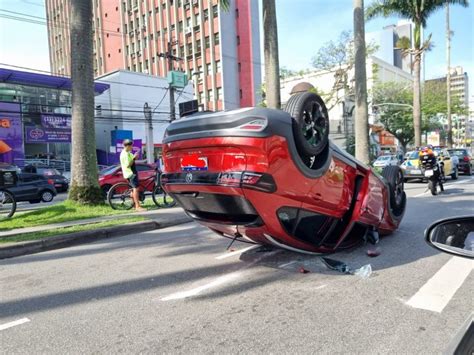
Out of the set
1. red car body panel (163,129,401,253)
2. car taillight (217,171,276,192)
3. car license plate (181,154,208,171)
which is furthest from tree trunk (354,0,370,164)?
car taillight (217,171,276,192)

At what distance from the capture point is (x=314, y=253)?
4.65m

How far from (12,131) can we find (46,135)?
2.63 m

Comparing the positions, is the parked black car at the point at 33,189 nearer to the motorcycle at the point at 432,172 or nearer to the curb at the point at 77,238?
the curb at the point at 77,238

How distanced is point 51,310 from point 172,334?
136cm

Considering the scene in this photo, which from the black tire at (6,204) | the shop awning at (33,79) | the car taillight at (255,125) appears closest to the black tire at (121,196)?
the black tire at (6,204)

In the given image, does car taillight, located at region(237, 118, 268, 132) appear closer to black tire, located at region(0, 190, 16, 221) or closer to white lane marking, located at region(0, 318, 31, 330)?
white lane marking, located at region(0, 318, 31, 330)

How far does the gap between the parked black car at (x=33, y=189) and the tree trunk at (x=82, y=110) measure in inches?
263

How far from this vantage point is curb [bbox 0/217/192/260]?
5852 millimetres

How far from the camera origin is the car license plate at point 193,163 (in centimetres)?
388

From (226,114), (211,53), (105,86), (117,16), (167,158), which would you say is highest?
(117,16)

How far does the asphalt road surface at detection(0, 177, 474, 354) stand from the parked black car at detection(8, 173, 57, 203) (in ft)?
34.4

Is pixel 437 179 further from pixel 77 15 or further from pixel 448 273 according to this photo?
pixel 77 15

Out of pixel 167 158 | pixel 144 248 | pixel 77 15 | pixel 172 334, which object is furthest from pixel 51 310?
pixel 77 15

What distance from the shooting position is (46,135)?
3056cm
